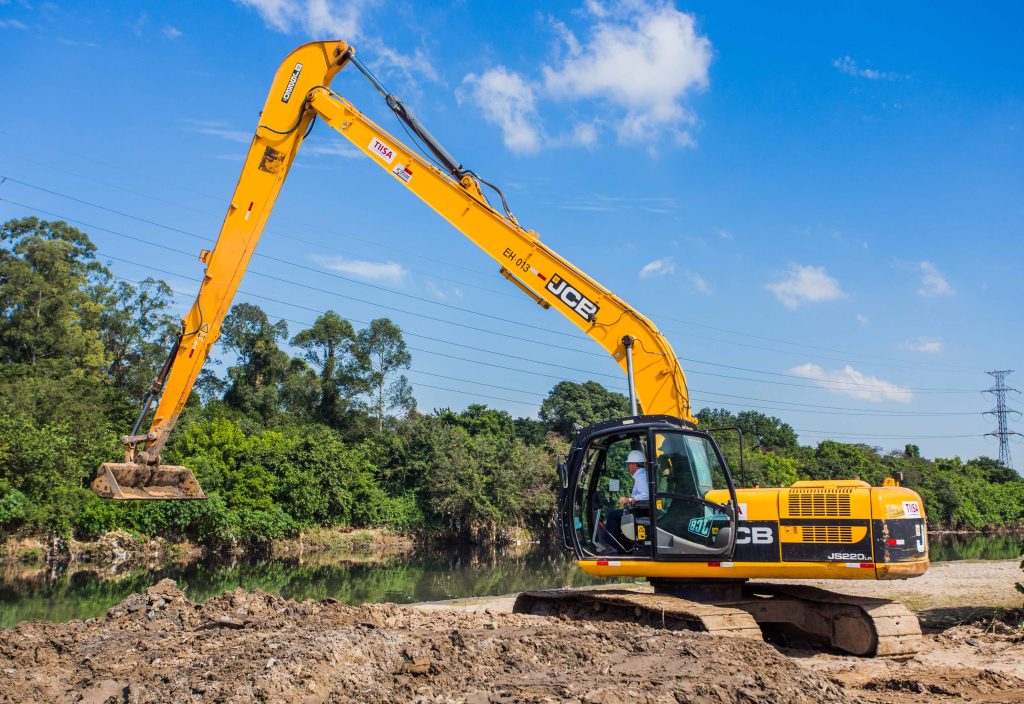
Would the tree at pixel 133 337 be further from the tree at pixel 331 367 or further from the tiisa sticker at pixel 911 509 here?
the tiisa sticker at pixel 911 509

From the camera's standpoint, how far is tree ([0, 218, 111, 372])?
38.2 metres

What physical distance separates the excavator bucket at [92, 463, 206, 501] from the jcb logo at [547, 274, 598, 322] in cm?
507

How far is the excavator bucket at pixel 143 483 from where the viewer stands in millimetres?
9455

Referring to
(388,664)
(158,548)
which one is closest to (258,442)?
(158,548)

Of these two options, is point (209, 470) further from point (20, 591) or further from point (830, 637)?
point (830, 637)

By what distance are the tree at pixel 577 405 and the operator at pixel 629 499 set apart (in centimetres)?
4530

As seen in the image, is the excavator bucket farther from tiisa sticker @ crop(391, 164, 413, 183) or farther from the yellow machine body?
the yellow machine body

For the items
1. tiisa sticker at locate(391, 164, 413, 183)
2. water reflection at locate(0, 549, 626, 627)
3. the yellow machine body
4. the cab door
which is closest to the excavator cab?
the cab door

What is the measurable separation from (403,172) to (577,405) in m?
45.6

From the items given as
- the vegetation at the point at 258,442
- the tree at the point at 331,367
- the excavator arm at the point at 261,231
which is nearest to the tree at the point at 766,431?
the vegetation at the point at 258,442

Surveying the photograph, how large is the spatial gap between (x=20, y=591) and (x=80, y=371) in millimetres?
20944

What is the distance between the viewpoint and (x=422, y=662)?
6219mm

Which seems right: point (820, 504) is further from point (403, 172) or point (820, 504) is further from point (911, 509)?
point (403, 172)

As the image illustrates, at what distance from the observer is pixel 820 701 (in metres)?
5.90
